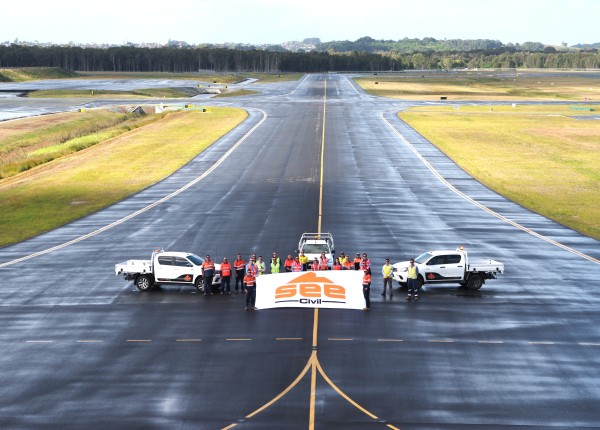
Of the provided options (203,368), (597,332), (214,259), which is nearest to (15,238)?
(214,259)

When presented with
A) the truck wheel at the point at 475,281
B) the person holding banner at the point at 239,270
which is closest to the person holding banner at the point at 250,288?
the person holding banner at the point at 239,270

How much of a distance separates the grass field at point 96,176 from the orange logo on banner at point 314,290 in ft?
77.0

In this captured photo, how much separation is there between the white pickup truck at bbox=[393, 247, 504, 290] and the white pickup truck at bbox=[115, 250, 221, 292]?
9210 millimetres

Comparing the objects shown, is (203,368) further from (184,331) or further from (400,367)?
(400,367)

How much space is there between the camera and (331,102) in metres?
152

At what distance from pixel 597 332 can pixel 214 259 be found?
20.0 meters

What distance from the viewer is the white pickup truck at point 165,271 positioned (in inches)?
1479

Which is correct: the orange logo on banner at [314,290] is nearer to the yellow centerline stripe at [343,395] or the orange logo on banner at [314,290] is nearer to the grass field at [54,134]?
the yellow centerline stripe at [343,395]

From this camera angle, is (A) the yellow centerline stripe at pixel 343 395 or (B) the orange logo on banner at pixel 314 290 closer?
(A) the yellow centerline stripe at pixel 343 395

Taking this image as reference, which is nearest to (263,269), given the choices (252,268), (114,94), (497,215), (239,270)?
(252,268)

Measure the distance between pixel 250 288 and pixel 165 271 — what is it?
5.60 metres

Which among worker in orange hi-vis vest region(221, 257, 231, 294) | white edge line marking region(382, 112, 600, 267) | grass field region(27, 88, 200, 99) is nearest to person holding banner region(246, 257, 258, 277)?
worker in orange hi-vis vest region(221, 257, 231, 294)

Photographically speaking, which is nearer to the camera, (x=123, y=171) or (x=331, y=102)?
(x=123, y=171)

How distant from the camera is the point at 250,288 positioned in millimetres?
34062
